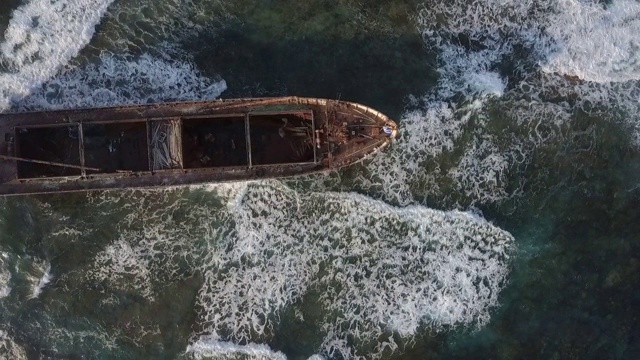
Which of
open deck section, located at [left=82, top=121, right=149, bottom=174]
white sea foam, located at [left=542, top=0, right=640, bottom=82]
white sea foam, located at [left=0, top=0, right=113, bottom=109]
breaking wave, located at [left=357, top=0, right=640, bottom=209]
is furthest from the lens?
white sea foam, located at [left=542, top=0, right=640, bottom=82]

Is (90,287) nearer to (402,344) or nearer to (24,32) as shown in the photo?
(24,32)

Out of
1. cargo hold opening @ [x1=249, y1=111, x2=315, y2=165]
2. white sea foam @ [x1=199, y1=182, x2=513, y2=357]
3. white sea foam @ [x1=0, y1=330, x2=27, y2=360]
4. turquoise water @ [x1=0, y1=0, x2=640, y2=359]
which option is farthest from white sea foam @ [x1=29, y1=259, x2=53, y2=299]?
cargo hold opening @ [x1=249, y1=111, x2=315, y2=165]

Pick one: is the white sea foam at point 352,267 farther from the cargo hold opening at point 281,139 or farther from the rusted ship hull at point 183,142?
the rusted ship hull at point 183,142

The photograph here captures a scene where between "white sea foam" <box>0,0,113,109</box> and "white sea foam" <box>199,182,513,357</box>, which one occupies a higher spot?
"white sea foam" <box>0,0,113,109</box>

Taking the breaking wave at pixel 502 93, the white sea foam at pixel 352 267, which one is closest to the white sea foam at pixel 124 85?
the white sea foam at pixel 352 267

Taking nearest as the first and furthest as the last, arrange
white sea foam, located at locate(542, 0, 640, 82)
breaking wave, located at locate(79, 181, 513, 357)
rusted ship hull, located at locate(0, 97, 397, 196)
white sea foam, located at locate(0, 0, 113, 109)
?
rusted ship hull, located at locate(0, 97, 397, 196) < white sea foam, located at locate(0, 0, 113, 109) < breaking wave, located at locate(79, 181, 513, 357) < white sea foam, located at locate(542, 0, 640, 82)

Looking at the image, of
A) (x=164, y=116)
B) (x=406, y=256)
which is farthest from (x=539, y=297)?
(x=164, y=116)

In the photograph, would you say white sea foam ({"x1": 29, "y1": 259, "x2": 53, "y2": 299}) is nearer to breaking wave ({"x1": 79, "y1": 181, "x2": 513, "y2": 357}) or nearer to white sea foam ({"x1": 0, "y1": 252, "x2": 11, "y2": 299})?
white sea foam ({"x1": 0, "y1": 252, "x2": 11, "y2": 299})
